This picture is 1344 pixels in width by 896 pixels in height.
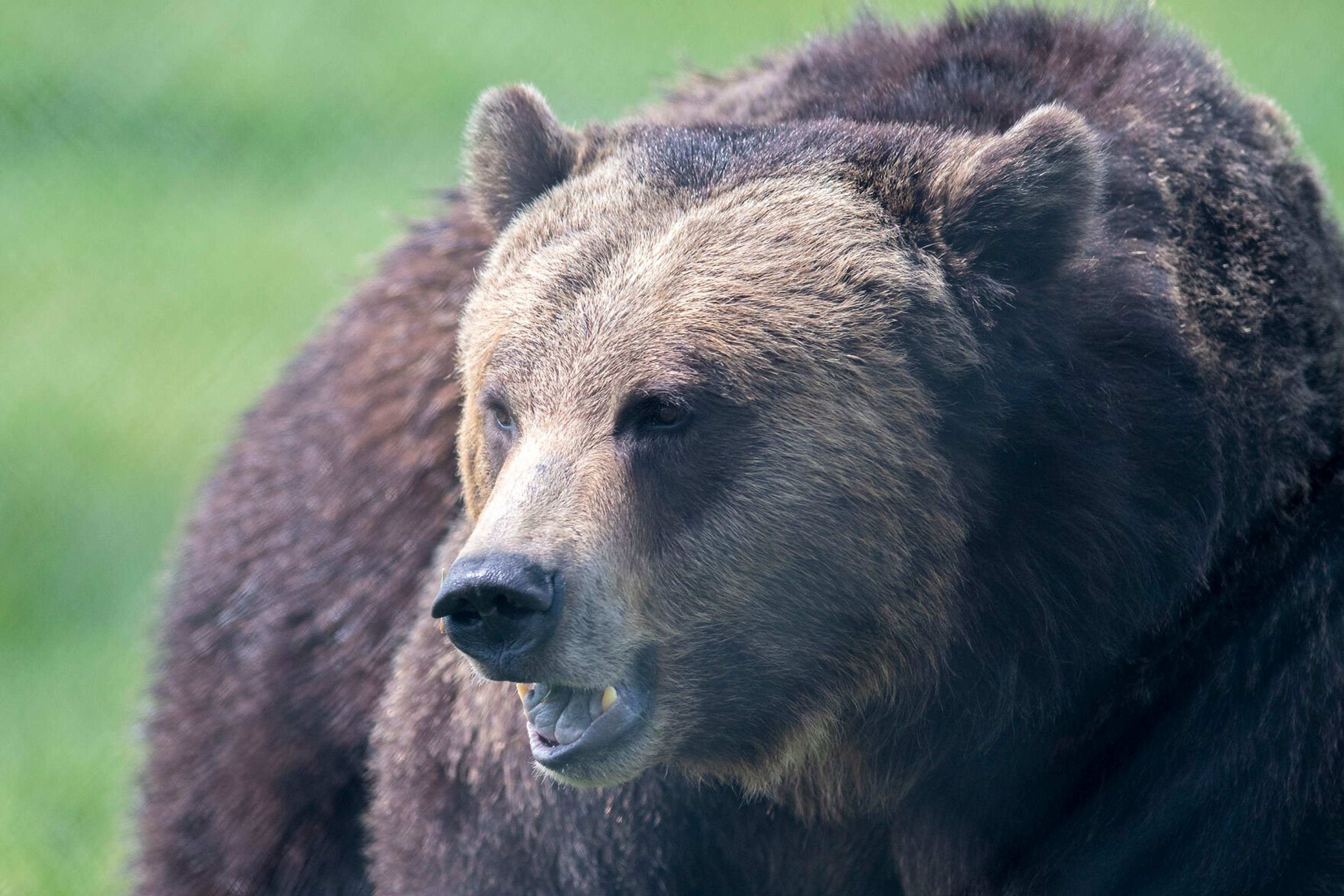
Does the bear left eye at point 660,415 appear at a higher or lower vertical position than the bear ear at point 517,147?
lower

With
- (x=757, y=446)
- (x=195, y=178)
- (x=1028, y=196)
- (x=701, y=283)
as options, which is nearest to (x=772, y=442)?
(x=757, y=446)

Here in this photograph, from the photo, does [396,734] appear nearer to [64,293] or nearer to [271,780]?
[271,780]

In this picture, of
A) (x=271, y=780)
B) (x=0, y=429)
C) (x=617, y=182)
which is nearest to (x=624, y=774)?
(x=617, y=182)

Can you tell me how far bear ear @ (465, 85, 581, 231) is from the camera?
4.53m

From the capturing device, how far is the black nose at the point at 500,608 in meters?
3.54

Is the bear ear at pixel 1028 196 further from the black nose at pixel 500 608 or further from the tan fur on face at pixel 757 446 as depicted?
the black nose at pixel 500 608

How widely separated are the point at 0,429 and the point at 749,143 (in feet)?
30.6

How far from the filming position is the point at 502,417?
411cm

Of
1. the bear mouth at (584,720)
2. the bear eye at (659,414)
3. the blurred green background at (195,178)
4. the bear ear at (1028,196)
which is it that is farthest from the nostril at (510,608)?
the blurred green background at (195,178)

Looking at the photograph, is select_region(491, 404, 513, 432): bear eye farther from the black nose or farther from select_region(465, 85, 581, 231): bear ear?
select_region(465, 85, 581, 231): bear ear

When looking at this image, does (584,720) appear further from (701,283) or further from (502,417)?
(701,283)

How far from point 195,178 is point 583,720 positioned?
11234 millimetres

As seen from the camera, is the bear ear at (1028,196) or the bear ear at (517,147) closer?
the bear ear at (1028,196)

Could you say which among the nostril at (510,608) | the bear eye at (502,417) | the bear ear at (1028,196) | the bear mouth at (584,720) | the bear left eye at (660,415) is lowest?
the bear mouth at (584,720)
